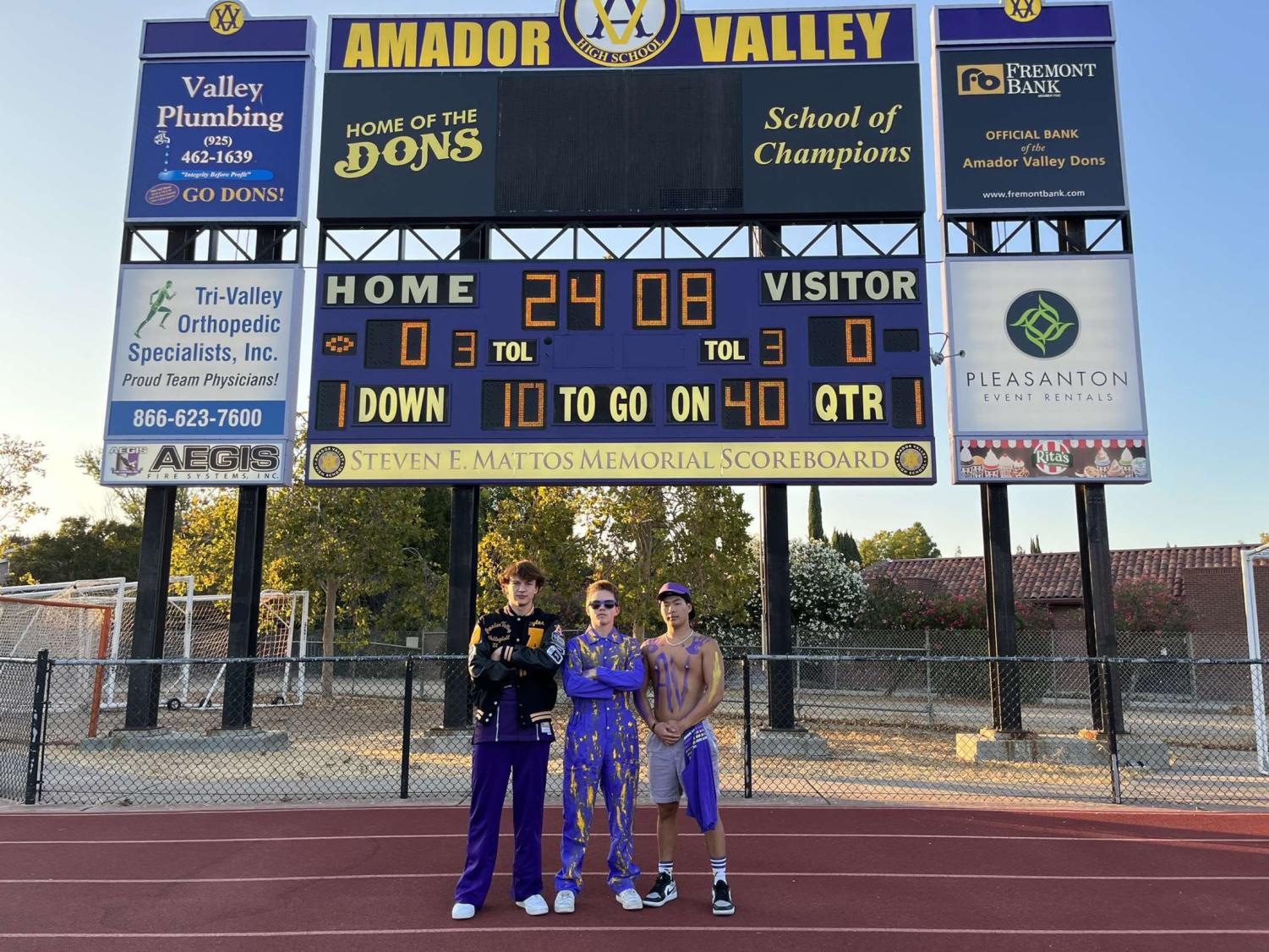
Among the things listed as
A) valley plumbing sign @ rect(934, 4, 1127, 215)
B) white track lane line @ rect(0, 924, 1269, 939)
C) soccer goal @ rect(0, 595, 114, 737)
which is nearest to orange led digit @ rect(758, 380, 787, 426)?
valley plumbing sign @ rect(934, 4, 1127, 215)

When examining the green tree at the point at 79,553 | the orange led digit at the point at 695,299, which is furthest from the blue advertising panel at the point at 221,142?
the green tree at the point at 79,553

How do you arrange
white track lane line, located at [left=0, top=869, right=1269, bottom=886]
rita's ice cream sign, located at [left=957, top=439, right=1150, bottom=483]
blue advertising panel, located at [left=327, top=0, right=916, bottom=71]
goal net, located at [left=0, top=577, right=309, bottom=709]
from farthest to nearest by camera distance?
goal net, located at [left=0, top=577, right=309, bottom=709] → blue advertising panel, located at [left=327, top=0, right=916, bottom=71] → rita's ice cream sign, located at [left=957, top=439, right=1150, bottom=483] → white track lane line, located at [left=0, top=869, right=1269, bottom=886]

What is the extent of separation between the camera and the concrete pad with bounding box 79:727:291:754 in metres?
12.7

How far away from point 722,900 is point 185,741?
9935mm

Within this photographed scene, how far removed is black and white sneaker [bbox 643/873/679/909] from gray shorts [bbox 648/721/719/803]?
0.44 metres

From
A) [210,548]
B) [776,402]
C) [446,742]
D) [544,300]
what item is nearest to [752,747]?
[446,742]

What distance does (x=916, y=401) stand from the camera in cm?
1252

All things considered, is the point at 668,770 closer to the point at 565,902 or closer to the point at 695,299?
the point at 565,902

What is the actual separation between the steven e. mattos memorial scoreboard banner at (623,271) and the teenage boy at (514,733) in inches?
271

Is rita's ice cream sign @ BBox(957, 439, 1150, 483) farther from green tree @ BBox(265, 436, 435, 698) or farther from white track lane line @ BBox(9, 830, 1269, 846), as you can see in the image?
green tree @ BBox(265, 436, 435, 698)

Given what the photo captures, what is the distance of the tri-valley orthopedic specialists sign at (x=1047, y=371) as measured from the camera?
1295 centimetres

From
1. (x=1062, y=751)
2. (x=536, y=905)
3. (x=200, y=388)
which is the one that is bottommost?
(x=1062, y=751)

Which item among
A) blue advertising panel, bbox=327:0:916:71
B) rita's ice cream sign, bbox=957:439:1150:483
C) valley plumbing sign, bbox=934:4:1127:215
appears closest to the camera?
rita's ice cream sign, bbox=957:439:1150:483

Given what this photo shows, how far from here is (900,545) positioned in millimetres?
69250
